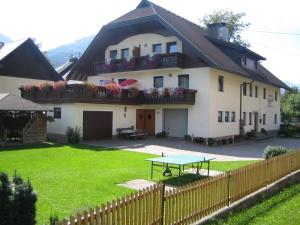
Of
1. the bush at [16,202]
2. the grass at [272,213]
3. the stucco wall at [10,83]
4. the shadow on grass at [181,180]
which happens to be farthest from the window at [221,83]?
the bush at [16,202]

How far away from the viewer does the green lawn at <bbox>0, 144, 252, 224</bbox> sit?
9.23 metres

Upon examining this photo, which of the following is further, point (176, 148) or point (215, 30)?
point (215, 30)

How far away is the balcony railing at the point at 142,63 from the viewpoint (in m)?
27.3

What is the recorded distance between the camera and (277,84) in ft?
129

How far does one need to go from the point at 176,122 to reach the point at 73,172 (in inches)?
638

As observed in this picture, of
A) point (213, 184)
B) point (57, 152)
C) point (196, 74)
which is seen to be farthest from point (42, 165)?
point (196, 74)

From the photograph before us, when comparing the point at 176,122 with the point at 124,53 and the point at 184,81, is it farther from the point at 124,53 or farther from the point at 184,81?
the point at 124,53

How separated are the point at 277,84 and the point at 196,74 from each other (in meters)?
15.8

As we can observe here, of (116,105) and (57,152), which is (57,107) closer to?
(116,105)

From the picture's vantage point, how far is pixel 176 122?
28.7 m

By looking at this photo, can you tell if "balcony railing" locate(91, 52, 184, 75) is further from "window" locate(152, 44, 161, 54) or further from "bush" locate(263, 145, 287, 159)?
"bush" locate(263, 145, 287, 159)

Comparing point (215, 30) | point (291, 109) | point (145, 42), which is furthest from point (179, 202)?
point (291, 109)

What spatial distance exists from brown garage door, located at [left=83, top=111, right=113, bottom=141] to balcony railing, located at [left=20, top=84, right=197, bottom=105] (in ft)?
3.42

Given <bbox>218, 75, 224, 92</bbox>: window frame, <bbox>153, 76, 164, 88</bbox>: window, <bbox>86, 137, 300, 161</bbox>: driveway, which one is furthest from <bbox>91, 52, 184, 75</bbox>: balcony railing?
<bbox>86, 137, 300, 161</bbox>: driveway
